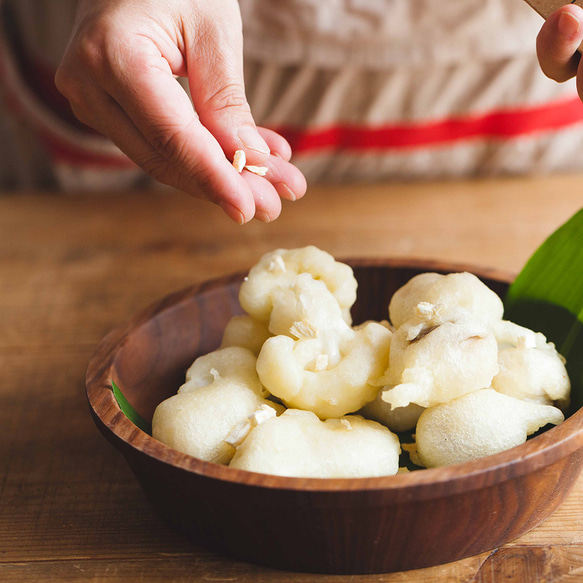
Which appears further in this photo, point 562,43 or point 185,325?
point 185,325

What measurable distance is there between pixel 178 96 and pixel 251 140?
70mm

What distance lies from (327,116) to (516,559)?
88 centimetres

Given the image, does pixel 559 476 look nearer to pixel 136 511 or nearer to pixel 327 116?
pixel 136 511

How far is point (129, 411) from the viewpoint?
579 mm

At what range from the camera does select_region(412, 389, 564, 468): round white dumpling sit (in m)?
0.50

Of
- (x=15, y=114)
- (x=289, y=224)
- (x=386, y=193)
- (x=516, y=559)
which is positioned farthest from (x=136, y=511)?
(x=15, y=114)

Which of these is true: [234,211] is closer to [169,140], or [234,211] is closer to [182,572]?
[169,140]

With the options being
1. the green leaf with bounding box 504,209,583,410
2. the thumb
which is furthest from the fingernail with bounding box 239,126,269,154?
the green leaf with bounding box 504,209,583,410

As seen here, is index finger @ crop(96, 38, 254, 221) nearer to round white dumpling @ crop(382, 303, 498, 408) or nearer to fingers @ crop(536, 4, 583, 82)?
round white dumpling @ crop(382, 303, 498, 408)

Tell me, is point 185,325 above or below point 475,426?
below

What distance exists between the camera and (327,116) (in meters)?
1.24

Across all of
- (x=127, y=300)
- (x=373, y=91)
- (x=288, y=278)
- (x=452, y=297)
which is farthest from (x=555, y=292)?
(x=373, y=91)

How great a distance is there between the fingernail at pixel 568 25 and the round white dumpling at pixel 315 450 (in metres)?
0.34

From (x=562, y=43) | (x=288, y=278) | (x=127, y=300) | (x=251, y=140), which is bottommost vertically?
(x=127, y=300)
